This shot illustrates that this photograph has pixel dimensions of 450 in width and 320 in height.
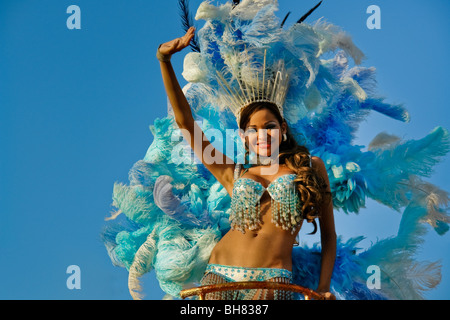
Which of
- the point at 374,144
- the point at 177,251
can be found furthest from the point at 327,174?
the point at 177,251

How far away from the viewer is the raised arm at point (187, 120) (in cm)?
387

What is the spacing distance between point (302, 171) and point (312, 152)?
28.5 inches

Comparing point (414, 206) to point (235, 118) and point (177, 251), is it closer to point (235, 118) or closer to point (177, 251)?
point (235, 118)

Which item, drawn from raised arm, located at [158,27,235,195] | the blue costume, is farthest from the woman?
the blue costume

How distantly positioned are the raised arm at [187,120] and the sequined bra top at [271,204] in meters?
0.29

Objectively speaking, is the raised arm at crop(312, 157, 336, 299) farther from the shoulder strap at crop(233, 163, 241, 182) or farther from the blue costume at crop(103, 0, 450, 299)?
the shoulder strap at crop(233, 163, 241, 182)

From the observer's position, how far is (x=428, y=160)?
454 centimetres

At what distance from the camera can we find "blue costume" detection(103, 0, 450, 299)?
4.40 meters

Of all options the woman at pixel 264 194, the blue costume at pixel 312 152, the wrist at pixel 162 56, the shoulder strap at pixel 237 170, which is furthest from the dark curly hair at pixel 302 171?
the wrist at pixel 162 56

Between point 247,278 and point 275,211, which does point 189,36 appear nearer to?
point 275,211

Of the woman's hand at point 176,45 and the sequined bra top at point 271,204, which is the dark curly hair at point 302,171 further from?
the woman's hand at point 176,45

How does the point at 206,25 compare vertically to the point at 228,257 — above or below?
above
